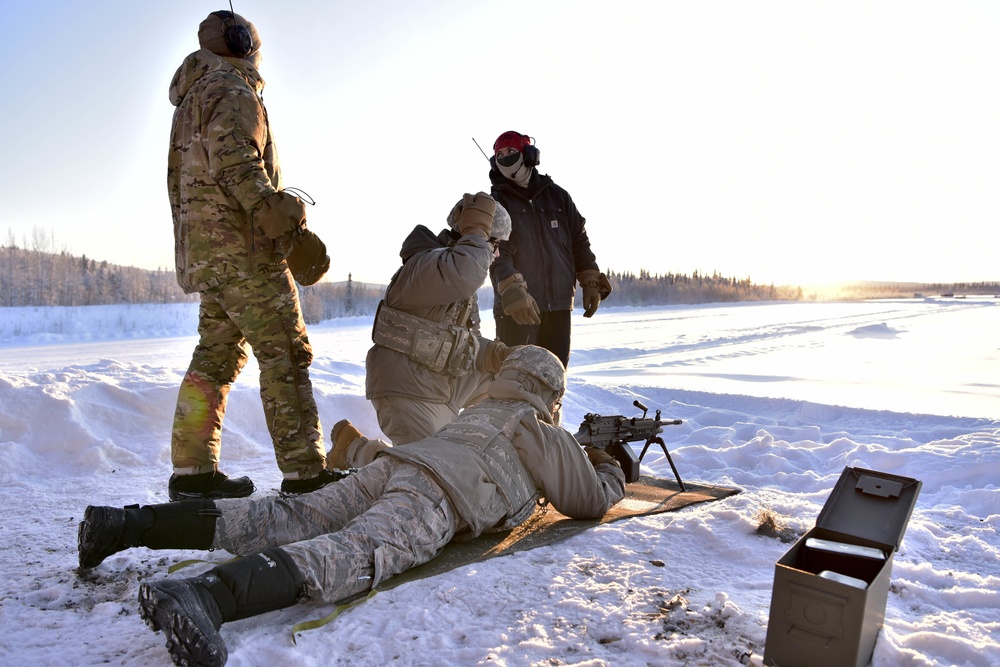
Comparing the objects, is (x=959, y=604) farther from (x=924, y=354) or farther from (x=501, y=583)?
(x=924, y=354)

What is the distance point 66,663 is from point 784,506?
3.08 m

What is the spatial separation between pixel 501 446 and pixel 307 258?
147 centimetres

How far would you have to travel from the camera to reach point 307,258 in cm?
358

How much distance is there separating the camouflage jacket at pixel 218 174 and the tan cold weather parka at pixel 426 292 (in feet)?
2.17

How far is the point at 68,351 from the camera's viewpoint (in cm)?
1428

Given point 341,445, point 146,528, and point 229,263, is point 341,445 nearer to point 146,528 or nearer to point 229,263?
point 229,263

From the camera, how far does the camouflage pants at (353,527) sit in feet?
7.42

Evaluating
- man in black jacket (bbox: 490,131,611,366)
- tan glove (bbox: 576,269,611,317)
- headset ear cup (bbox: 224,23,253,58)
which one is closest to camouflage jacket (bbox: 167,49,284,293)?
headset ear cup (bbox: 224,23,253,58)

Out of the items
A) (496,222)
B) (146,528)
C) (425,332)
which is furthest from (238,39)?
(146,528)

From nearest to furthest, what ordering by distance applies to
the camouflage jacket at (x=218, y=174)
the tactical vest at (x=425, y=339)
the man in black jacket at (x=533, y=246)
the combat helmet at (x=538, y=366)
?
1. the combat helmet at (x=538, y=366)
2. the camouflage jacket at (x=218, y=174)
3. the tactical vest at (x=425, y=339)
4. the man in black jacket at (x=533, y=246)

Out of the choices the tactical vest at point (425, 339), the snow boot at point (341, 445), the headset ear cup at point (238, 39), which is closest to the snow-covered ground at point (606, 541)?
the snow boot at point (341, 445)

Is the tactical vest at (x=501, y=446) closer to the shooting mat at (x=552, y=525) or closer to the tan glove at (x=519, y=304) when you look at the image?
the shooting mat at (x=552, y=525)

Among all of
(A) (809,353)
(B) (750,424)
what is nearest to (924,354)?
(A) (809,353)

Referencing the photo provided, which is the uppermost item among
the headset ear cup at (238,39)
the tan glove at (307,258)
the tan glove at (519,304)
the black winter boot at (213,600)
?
the headset ear cup at (238,39)
